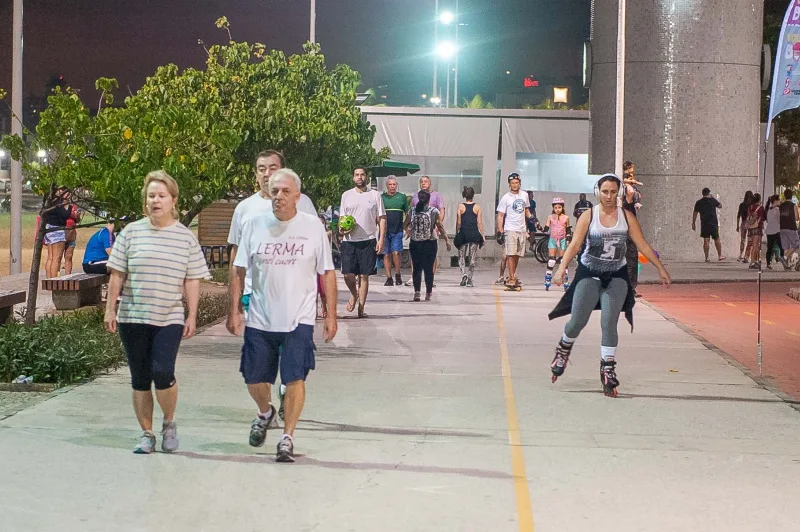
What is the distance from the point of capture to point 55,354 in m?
10.6

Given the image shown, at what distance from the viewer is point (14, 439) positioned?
8117 millimetres

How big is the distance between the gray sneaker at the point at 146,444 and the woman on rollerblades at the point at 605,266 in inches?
154

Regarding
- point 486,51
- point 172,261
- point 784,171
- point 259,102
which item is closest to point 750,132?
point 259,102

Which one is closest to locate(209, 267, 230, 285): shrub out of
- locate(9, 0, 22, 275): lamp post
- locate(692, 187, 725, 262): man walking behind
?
locate(9, 0, 22, 275): lamp post

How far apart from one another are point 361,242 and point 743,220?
16582 mm

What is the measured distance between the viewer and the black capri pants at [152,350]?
7.77 meters

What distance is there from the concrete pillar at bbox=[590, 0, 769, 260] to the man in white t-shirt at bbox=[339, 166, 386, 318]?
16.5m

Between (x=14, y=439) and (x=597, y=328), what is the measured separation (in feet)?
29.3

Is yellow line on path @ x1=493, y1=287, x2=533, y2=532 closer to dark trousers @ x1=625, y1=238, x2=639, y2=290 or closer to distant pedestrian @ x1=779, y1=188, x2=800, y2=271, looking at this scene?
dark trousers @ x1=625, y1=238, x2=639, y2=290

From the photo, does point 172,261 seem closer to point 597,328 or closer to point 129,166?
point 129,166

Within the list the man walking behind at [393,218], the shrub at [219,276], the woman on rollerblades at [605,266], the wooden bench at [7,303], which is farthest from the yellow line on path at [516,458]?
the shrub at [219,276]

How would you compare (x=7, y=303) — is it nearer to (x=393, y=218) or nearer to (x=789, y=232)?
(x=393, y=218)

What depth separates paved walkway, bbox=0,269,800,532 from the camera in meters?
6.48

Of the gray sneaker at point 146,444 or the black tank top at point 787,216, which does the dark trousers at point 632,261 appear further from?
the black tank top at point 787,216
